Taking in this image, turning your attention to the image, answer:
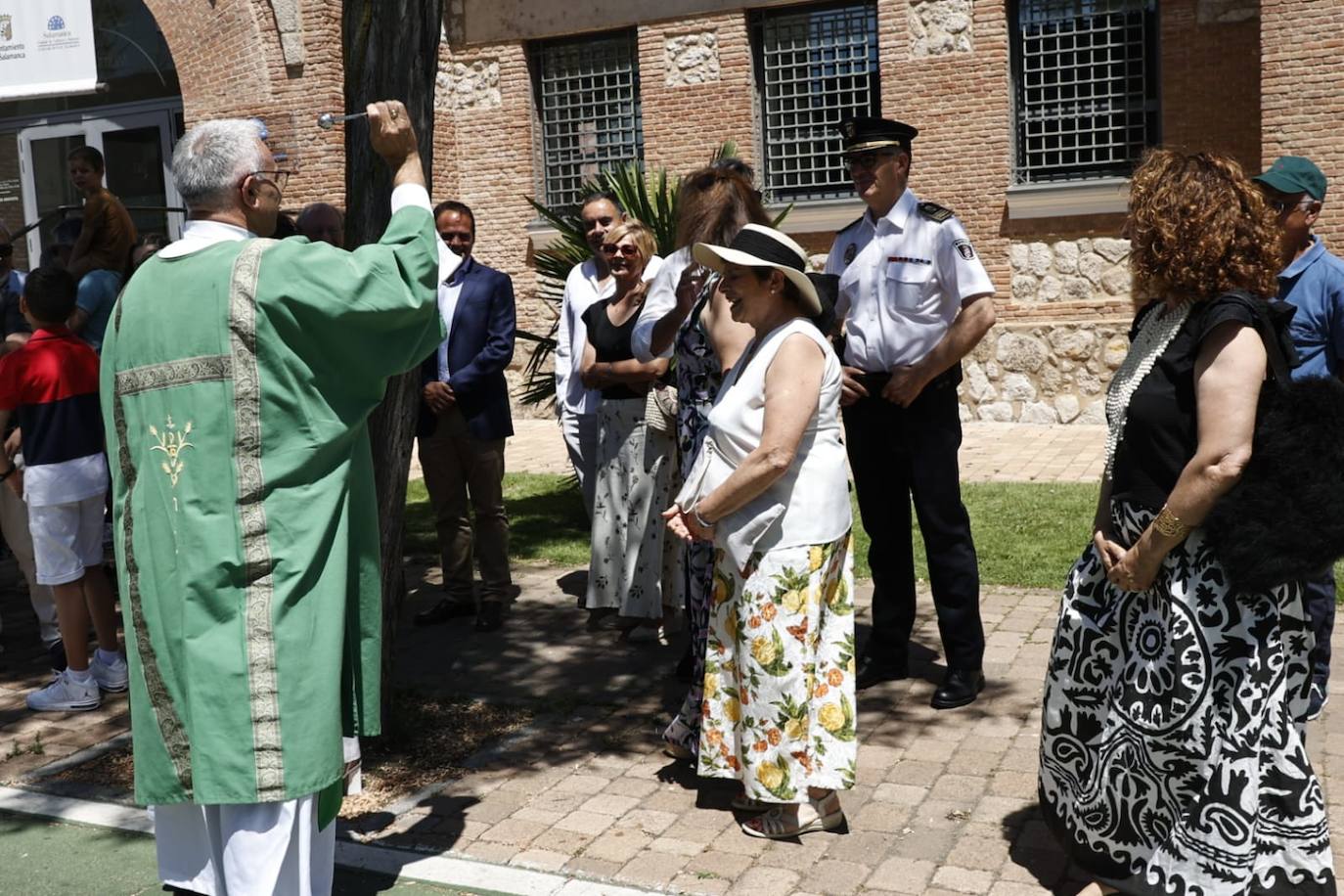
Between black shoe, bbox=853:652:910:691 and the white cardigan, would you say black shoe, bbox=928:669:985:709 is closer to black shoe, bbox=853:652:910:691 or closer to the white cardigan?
black shoe, bbox=853:652:910:691

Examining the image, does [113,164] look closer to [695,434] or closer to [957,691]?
[695,434]

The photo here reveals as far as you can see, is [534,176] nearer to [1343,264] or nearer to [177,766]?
[1343,264]

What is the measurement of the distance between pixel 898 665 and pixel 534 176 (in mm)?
13117

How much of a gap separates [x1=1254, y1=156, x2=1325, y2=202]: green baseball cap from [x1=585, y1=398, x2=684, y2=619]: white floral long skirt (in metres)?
2.88

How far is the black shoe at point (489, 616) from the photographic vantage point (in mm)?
7497

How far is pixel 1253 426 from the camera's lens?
3.70 m

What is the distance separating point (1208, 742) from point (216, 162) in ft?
9.46

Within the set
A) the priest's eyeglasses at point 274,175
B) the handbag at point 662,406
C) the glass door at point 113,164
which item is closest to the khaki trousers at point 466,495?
the handbag at point 662,406

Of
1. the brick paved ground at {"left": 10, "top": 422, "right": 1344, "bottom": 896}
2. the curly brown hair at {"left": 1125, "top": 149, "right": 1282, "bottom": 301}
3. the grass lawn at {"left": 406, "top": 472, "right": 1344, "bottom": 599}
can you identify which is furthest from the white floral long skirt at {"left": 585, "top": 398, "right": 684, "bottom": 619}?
the curly brown hair at {"left": 1125, "top": 149, "right": 1282, "bottom": 301}

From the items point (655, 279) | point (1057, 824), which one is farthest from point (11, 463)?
point (1057, 824)

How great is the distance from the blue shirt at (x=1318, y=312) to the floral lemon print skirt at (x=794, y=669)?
191 cm

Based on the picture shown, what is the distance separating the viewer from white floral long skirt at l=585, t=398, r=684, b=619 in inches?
273

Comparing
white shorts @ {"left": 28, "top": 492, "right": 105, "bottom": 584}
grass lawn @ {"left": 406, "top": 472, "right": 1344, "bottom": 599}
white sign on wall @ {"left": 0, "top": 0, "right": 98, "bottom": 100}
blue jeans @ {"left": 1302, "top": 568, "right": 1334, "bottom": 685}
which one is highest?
white sign on wall @ {"left": 0, "top": 0, "right": 98, "bottom": 100}

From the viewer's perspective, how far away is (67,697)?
651 cm
